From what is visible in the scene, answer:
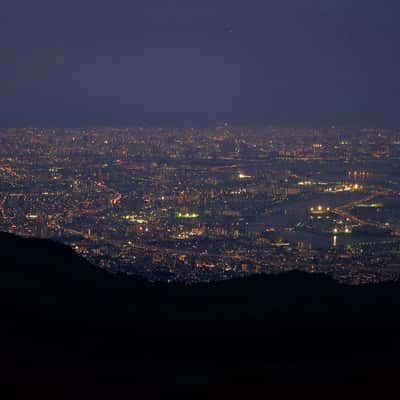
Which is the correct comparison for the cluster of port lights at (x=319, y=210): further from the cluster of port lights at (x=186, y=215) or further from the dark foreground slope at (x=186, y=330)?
the dark foreground slope at (x=186, y=330)

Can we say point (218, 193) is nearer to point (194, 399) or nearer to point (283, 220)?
point (283, 220)

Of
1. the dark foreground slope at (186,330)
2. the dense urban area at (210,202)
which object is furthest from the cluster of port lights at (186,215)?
the dark foreground slope at (186,330)

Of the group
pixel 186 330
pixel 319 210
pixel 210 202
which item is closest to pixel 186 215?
pixel 210 202

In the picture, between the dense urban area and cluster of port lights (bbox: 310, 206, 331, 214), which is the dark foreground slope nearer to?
the dense urban area

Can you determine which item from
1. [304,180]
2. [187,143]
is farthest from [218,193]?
[187,143]

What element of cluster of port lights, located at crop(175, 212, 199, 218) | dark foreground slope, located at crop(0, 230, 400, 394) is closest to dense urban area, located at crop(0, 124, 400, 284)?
cluster of port lights, located at crop(175, 212, 199, 218)

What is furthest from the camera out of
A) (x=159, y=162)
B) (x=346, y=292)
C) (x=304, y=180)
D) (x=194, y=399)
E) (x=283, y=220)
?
(x=159, y=162)
